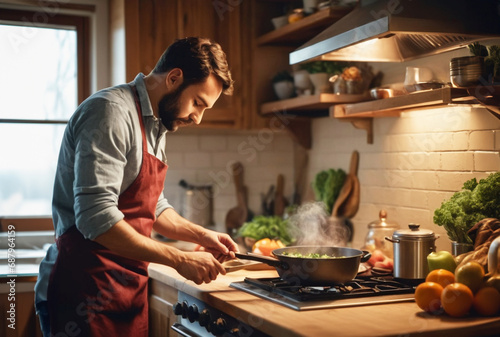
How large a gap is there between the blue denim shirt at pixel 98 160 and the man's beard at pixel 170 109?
0.03 meters

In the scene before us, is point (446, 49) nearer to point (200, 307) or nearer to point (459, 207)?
point (459, 207)

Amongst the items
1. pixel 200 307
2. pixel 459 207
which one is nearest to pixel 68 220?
pixel 200 307

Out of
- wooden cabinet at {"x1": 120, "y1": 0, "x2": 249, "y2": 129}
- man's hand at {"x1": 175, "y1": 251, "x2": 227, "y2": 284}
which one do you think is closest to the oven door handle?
man's hand at {"x1": 175, "y1": 251, "x2": 227, "y2": 284}

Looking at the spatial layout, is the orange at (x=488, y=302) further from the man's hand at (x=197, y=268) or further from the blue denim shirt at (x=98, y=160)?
the blue denim shirt at (x=98, y=160)

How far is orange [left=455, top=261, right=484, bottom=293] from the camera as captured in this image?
1874 mm

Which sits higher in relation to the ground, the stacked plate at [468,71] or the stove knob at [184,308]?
the stacked plate at [468,71]

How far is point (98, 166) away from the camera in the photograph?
1.94 meters

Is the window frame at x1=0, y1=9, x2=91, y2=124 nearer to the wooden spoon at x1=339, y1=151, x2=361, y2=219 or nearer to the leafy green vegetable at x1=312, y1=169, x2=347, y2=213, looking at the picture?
A: the leafy green vegetable at x1=312, y1=169, x2=347, y2=213

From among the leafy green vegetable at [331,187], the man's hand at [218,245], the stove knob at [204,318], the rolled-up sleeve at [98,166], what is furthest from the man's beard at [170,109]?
the leafy green vegetable at [331,187]

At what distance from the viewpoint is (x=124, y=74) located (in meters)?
3.40

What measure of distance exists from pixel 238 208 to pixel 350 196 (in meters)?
0.84

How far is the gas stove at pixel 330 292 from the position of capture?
198cm

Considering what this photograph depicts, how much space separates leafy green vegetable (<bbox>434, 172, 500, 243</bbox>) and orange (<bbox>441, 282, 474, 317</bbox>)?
0.42 meters

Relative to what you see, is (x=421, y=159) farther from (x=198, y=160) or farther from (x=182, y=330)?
(x=198, y=160)
